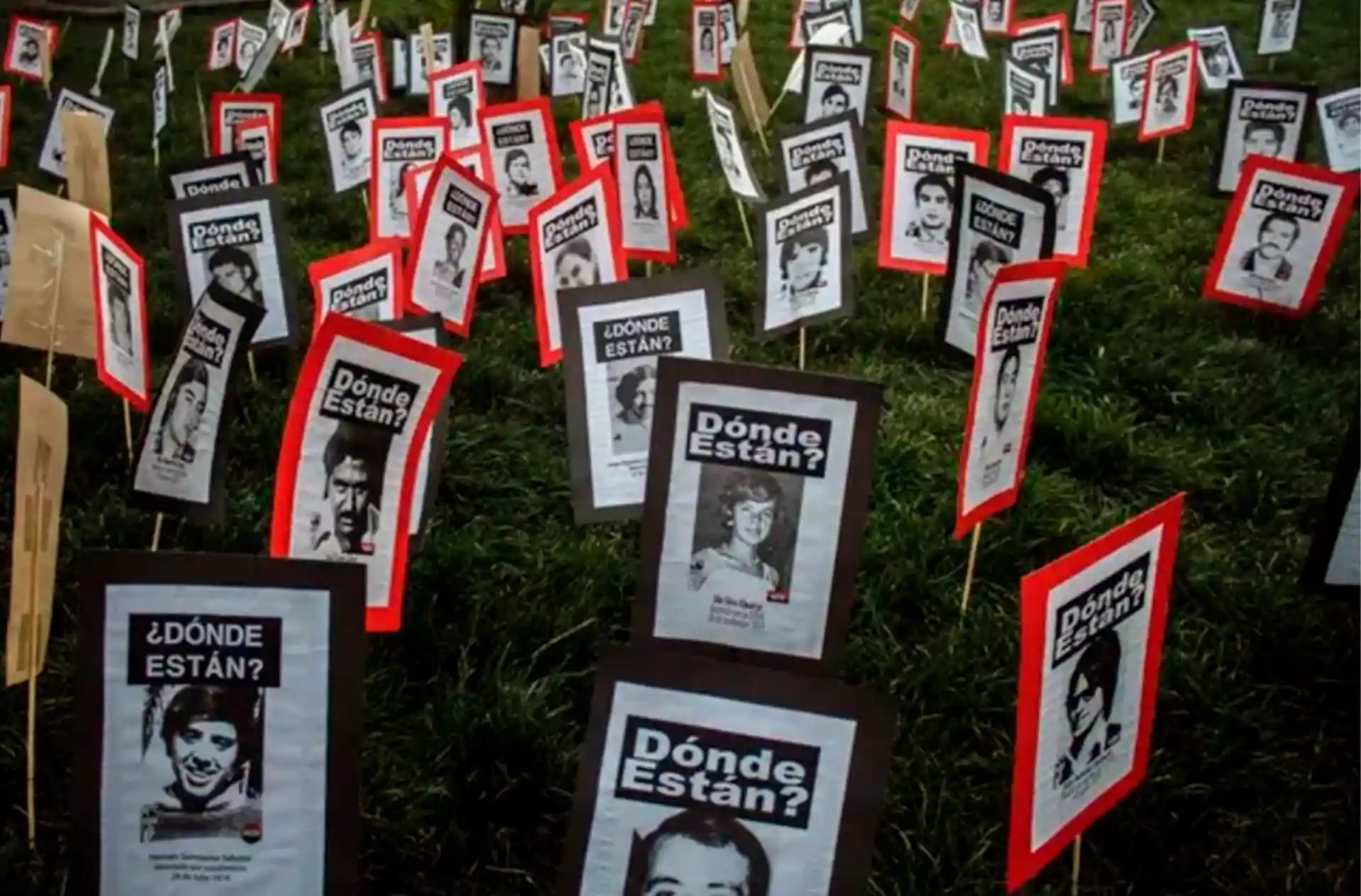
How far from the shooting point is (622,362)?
2.24 meters

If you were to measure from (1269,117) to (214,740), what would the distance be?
12.9 ft

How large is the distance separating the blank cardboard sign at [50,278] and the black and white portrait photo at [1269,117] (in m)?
3.33

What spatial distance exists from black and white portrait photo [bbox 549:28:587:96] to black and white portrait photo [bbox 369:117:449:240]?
6.96ft

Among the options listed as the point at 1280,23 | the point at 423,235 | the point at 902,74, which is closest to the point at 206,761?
the point at 423,235

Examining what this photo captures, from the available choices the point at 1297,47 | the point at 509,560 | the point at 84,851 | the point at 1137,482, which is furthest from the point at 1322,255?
the point at 1297,47

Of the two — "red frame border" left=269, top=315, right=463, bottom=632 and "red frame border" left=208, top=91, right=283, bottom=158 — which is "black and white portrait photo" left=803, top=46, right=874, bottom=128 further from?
"red frame border" left=269, top=315, right=463, bottom=632

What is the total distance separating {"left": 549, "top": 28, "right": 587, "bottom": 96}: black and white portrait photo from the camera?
18.7 feet

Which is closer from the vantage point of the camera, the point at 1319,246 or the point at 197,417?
the point at 197,417

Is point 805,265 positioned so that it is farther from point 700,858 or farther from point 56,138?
point 56,138

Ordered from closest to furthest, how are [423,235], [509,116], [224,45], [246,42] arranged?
1. [423,235]
2. [509,116]
3. [246,42]
4. [224,45]

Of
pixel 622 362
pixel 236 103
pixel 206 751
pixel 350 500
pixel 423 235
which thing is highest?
pixel 236 103

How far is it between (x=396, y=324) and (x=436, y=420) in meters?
0.17

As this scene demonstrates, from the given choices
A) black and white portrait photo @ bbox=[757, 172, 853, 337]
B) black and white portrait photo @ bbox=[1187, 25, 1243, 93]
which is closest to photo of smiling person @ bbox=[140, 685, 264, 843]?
black and white portrait photo @ bbox=[757, 172, 853, 337]

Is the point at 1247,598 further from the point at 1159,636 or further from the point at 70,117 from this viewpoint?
the point at 70,117
